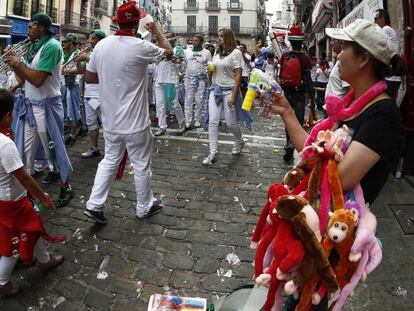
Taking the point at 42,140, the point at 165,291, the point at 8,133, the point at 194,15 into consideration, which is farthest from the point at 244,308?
the point at 194,15

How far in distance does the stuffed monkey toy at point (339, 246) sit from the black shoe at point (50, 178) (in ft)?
14.3

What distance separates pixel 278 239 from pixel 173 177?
13.2 feet

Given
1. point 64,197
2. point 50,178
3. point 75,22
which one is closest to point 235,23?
point 75,22

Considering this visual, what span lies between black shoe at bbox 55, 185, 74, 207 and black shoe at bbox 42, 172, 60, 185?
1.83 ft

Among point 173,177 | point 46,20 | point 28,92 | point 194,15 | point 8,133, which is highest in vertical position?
point 194,15

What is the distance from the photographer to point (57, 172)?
5.46 m

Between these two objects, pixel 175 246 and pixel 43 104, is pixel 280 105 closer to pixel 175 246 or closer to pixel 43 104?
pixel 175 246

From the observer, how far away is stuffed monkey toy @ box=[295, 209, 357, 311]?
5.69 feet

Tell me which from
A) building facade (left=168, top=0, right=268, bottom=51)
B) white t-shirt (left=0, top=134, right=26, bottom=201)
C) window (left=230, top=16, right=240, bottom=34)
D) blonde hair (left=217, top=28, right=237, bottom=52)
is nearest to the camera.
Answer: white t-shirt (left=0, top=134, right=26, bottom=201)

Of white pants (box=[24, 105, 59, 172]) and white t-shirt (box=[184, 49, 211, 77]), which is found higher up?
white t-shirt (box=[184, 49, 211, 77])

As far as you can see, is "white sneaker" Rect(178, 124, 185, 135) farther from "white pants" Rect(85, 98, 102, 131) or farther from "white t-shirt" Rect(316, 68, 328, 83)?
"white t-shirt" Rect(316, 68, 328, 83)

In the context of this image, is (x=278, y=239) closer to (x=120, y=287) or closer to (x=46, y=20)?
(x=120, y=287)

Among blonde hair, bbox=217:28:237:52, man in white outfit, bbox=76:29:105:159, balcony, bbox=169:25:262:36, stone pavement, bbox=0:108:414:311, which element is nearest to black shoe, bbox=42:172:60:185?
stone pavement, bbox=0:108:414:311

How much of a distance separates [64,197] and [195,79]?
514cm
